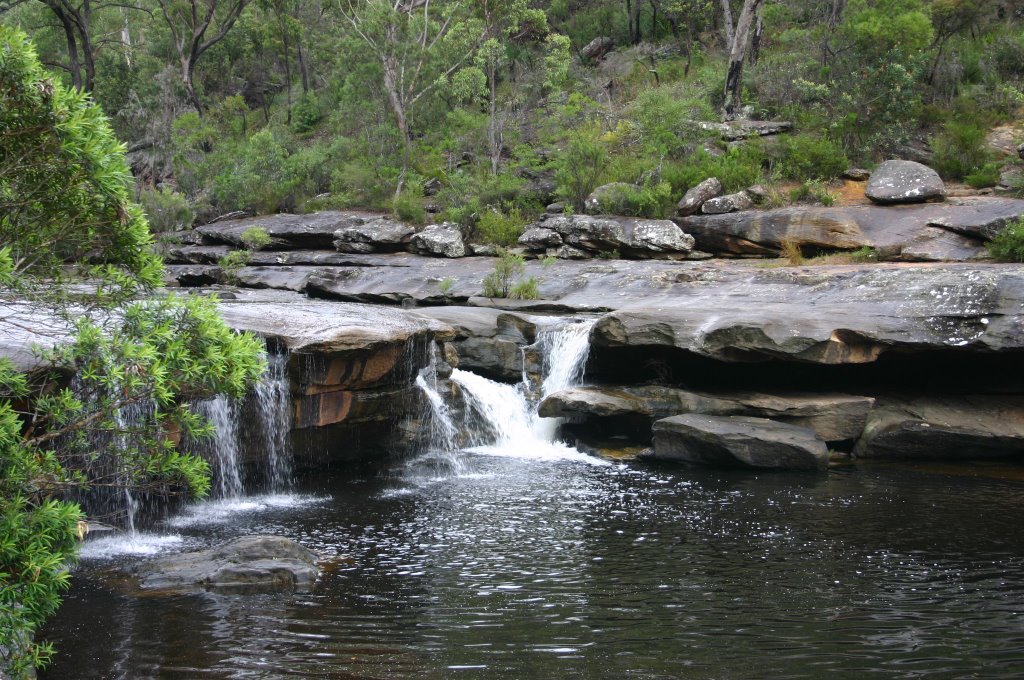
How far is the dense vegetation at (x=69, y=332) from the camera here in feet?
14.2

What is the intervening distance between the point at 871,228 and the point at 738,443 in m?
7.78

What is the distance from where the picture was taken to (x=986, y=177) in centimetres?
1800

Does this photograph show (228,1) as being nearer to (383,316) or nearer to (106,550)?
(383,316)

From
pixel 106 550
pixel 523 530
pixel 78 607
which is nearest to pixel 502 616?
pixel 523 530

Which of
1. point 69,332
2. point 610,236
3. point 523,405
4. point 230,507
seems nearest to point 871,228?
point 610,236

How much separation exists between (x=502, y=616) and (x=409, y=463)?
19.4 ft

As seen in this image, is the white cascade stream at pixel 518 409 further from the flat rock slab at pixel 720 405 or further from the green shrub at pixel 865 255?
the green shrub at pixel 865 255

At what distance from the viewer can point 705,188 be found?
20.0 meters

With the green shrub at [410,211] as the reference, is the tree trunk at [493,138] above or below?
above

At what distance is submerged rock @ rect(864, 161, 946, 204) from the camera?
1730 centimetres

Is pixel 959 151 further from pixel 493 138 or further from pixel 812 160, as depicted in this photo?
pixel 493 138

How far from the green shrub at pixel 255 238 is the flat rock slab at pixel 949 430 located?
15.8m

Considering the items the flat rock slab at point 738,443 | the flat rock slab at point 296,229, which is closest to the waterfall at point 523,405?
the flat rock slab at point 738,443

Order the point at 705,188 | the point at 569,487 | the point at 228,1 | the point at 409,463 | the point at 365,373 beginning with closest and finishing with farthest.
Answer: the point at 569,487
the point at 365,373
the point at 409,463
the point at 705,188
the point at 228,1
